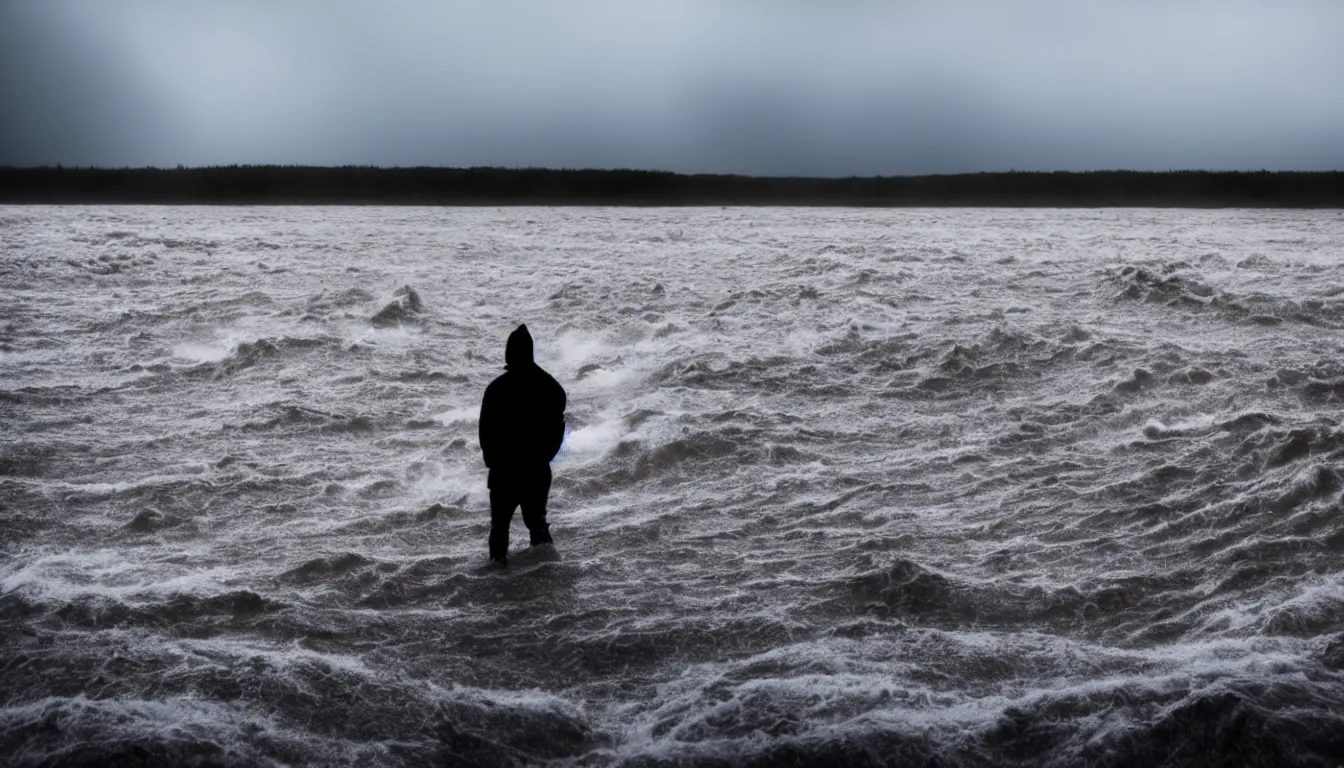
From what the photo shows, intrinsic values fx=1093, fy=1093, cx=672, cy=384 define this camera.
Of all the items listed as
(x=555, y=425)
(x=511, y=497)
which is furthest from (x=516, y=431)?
(x=511, y=497)

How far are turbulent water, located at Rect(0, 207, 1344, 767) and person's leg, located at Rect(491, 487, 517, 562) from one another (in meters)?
0.20

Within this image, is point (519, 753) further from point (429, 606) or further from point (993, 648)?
point (993, 648)

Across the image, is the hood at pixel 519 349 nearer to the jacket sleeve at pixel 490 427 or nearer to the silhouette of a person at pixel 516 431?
the silhouette of a person at pixel 516 431

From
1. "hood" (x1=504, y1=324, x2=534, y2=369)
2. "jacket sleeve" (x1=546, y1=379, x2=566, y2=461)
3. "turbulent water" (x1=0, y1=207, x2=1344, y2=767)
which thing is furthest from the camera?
"jacket sleeve" (x1=546, y1=379, x2=566, y2=461)

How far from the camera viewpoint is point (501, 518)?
826cm

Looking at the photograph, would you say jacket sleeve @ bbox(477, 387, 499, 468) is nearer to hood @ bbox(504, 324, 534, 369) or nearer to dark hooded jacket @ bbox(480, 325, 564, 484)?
dark hooded jacket @ bbox(480, 325, 564, 484)

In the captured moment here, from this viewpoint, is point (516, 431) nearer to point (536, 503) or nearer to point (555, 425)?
point (555, 425)

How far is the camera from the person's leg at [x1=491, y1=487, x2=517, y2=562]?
26.9ft

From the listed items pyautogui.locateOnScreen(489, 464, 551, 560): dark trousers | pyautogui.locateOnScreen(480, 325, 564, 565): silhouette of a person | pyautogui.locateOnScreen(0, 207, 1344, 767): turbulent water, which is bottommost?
pyautogui.locateOnScreen(0, 207, 1344, 767): turbulent water

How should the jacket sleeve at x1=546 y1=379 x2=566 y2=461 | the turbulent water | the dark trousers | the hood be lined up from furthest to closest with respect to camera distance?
the jacket sleeve at x1=546 y1=379 x2=566 y2=461
the dark trousers
the hood
the turbulent water

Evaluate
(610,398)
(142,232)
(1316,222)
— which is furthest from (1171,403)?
(1316,222)

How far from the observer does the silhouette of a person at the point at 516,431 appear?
26.5ft

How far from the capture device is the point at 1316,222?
163ft

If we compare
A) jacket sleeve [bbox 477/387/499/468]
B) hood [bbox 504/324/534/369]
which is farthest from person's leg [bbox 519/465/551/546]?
hood [bbox 504/324/534/369]
